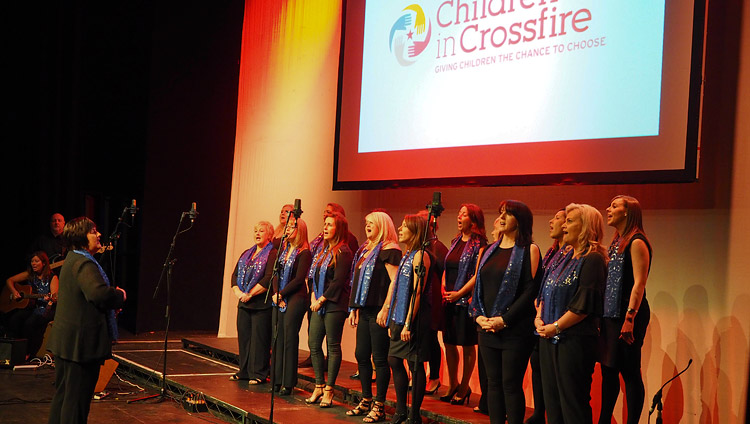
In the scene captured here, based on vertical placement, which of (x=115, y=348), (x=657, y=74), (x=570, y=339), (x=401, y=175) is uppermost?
(x=657, y=74)

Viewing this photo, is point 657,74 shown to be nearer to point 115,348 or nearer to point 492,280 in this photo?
point 492,280

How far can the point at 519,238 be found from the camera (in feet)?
13.9

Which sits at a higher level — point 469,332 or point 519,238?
point 519,238

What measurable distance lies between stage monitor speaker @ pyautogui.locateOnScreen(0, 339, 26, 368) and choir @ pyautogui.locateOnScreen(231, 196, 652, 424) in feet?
8.45

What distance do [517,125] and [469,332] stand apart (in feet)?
5.29

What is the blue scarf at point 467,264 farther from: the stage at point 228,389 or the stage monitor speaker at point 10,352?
the stage monitor speaker at point 10,352

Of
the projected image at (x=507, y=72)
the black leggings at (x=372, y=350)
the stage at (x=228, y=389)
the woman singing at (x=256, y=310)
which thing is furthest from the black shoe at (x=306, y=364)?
the projected image at (x=507, y=72)

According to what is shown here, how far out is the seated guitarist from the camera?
7.56 metres

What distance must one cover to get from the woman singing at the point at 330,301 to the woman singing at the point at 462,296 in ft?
2.53

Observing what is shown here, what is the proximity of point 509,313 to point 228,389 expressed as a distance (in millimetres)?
2804

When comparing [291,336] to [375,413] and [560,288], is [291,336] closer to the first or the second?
[375,413]

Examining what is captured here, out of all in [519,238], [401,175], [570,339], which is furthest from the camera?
[401,175]

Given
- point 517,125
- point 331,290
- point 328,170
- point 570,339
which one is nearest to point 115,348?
point 328,170

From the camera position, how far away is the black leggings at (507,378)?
4.06 meters
